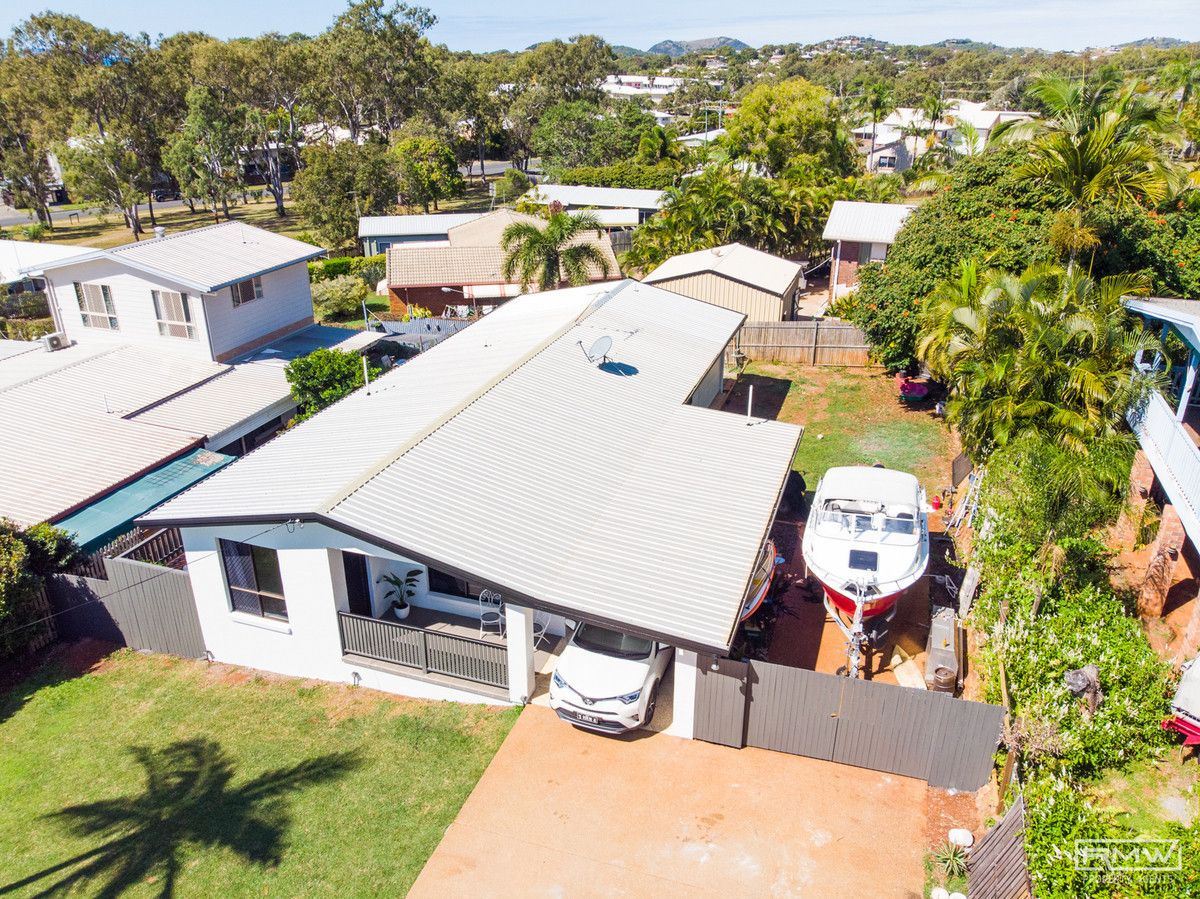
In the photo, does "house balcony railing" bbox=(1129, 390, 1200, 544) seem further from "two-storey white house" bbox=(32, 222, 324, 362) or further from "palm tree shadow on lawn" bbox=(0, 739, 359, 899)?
"two-storey white house" bbox=(32, 222, 324, 362)

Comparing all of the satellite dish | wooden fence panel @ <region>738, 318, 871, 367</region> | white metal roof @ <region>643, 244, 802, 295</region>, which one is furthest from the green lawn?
A: white metal roof @ <region>643, 244, 802, 295</region>

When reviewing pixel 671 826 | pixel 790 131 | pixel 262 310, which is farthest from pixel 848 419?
pixel 790 131

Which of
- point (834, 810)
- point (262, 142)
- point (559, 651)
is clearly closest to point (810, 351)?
point (559, 651)

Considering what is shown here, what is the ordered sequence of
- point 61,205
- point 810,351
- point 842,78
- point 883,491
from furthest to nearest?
point 842,78 → point 61,205 → point 810,351 → point 883,491

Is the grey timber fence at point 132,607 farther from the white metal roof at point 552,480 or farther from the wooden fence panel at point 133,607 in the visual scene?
the white metal roof at point 552,480

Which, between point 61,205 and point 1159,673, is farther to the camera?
point 61,205

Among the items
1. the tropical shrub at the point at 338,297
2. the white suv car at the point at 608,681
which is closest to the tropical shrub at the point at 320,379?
the white suv car at the point at 608,681

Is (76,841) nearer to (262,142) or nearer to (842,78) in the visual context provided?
(262,142)
